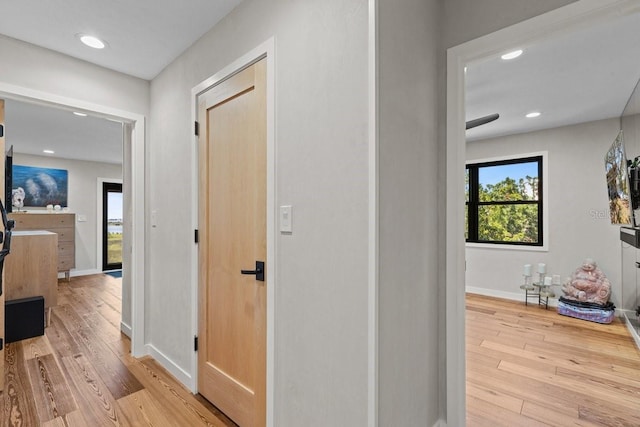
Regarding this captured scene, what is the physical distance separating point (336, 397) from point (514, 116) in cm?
390

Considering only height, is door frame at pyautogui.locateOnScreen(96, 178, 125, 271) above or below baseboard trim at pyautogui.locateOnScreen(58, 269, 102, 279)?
above

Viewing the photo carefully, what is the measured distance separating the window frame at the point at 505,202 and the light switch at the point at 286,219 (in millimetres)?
4179

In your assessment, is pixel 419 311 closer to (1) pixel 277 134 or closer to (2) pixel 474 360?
(1) pixel 277 134

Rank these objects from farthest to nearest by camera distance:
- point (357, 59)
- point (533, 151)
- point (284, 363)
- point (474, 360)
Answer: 1. point (533, 151)
2. point (474, 360)
3. point (284, 363)
4. point (357, 59)

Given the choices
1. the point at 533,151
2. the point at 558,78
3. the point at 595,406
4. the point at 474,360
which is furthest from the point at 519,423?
the point at 533,151

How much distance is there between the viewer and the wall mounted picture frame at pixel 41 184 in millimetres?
5773

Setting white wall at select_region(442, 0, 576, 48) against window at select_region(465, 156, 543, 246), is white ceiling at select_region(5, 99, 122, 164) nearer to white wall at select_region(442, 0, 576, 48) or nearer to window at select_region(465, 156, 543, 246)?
white wall at select_region(442, 0, 576, 48)

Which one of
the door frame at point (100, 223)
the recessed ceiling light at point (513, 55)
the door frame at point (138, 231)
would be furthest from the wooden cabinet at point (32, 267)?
the recessed ceiling light at point (513, 55)

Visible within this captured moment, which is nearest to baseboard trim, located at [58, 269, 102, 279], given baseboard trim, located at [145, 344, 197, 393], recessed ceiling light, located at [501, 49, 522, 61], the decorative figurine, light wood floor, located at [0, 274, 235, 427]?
light wood floor, located at [0, 274, 235, 427]

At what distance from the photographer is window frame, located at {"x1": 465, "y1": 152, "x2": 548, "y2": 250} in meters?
4.34

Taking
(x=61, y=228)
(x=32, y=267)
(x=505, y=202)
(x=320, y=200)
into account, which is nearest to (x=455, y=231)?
(x=320, y=200)

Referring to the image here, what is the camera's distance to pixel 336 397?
1.30 metres

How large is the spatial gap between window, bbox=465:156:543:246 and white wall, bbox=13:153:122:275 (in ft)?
24.3

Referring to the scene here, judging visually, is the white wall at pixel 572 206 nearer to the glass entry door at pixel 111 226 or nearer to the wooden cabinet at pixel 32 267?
the wooden cabinet at pixel 32 267
